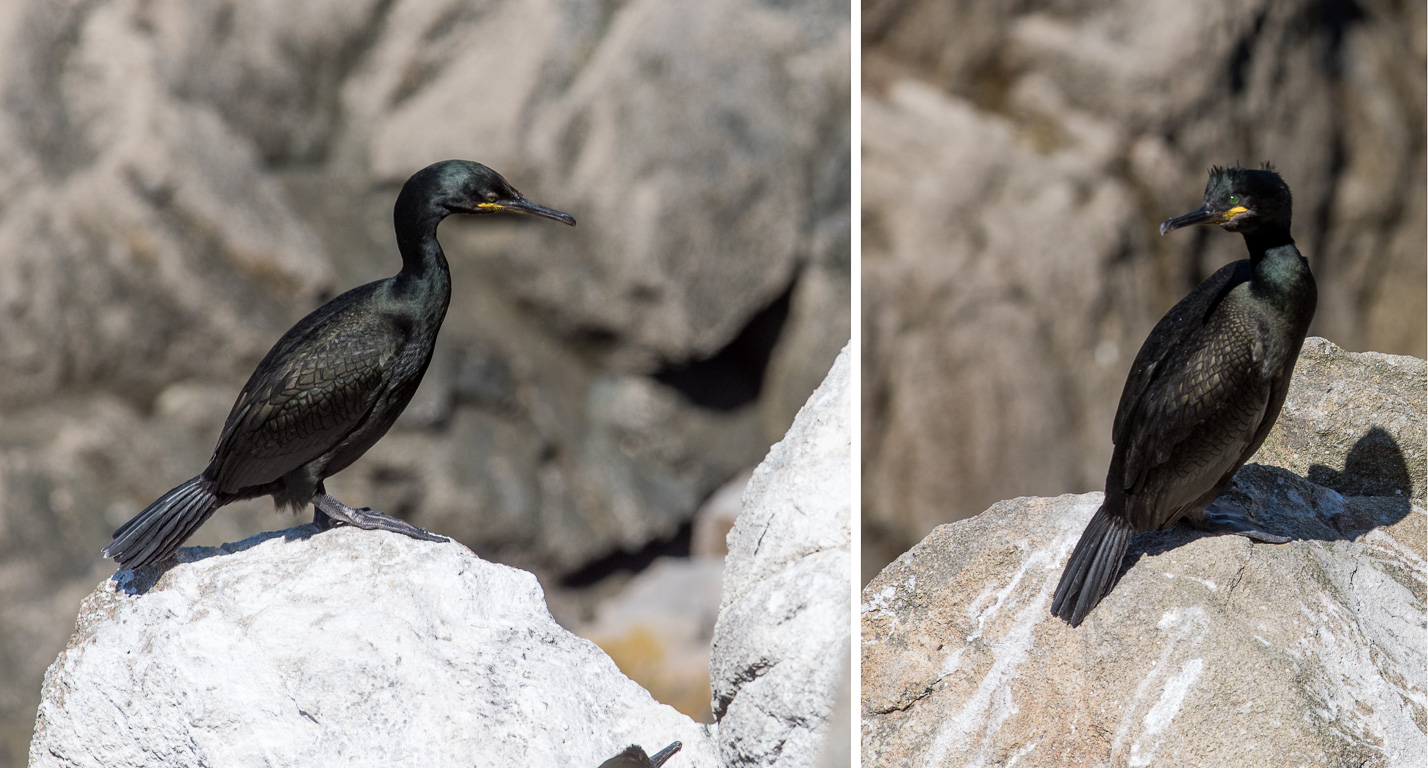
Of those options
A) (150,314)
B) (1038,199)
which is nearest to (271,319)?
(150,314)

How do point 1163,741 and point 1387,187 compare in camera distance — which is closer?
point 1163,741

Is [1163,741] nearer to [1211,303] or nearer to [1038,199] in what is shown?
[1211,303]

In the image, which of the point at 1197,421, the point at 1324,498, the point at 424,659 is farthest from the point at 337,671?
the point at 1324,498

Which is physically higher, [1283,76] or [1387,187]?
[1283,76]

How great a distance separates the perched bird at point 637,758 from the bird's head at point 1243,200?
1757mm

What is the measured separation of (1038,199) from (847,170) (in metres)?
2.38

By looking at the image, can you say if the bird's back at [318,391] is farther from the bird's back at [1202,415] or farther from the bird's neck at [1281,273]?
the bird's neck at [1281,273]

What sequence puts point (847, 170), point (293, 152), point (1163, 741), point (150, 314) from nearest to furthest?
1. point (1163, 741)
2. point (150, 314)
3. point (293, 152)
4. point (847, 170)

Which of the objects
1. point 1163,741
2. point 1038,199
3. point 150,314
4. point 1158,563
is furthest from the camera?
point 150,314

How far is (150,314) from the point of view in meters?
8.71

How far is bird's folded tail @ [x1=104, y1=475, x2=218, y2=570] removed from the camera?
3322 mm

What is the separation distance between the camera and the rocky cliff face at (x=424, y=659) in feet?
9.80

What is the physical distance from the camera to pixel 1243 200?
130 inches

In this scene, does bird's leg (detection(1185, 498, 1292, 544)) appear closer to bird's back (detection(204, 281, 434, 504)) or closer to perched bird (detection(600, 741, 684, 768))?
perched bird (detection(600, 741, 684, 768))
